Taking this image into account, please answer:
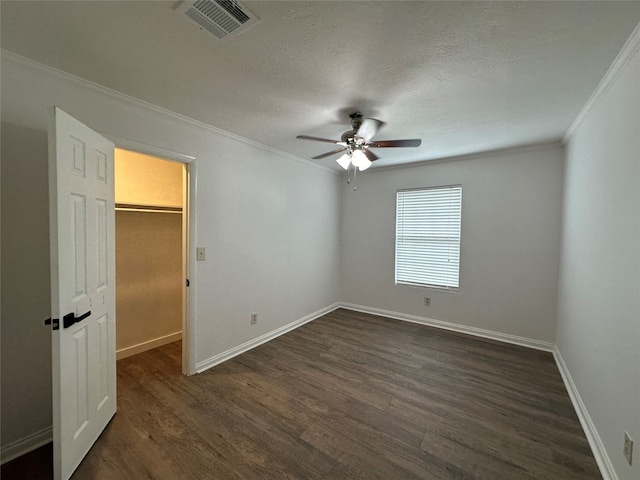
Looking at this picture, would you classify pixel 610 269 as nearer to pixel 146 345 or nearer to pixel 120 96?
pixel 120 96

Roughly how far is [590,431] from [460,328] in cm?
193

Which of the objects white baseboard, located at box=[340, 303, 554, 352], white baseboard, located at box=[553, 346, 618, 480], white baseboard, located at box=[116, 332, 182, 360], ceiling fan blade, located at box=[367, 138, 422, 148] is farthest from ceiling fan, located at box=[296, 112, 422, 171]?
white baseboard, located at box=[116, 332, 182, 360]

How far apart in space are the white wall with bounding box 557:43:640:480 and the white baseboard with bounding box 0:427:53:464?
135 inches

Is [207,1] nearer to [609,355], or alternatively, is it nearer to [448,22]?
[448,22]

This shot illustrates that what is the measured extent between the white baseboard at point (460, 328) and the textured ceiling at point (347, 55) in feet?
8.39

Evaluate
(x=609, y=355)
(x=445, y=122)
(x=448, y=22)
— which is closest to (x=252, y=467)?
(x=609, y=355)

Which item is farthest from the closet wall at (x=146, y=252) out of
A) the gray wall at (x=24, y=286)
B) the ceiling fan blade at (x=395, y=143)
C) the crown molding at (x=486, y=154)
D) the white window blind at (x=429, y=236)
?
the white window blind at (x=429, y=236)

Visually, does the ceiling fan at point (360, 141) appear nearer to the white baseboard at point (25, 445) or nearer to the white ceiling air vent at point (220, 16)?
the white ceiling air vent at point (220, 16)

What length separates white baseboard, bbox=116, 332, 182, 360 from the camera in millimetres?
2907

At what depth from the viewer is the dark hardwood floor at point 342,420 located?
5.22 feet

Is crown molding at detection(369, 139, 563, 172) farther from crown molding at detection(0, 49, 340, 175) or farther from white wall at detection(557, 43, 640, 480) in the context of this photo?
crown molding at detection(0, 49, 340, 175)

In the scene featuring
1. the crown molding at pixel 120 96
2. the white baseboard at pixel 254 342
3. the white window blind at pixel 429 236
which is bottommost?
the white baseboard at pixel 254 342

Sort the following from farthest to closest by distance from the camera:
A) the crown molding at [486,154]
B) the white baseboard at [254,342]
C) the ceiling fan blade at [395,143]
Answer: the crown molding at [486,154] < the white baseboard at [254,342] < the ceiling fan blade at [395,143]

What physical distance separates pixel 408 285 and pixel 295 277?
181 cm
